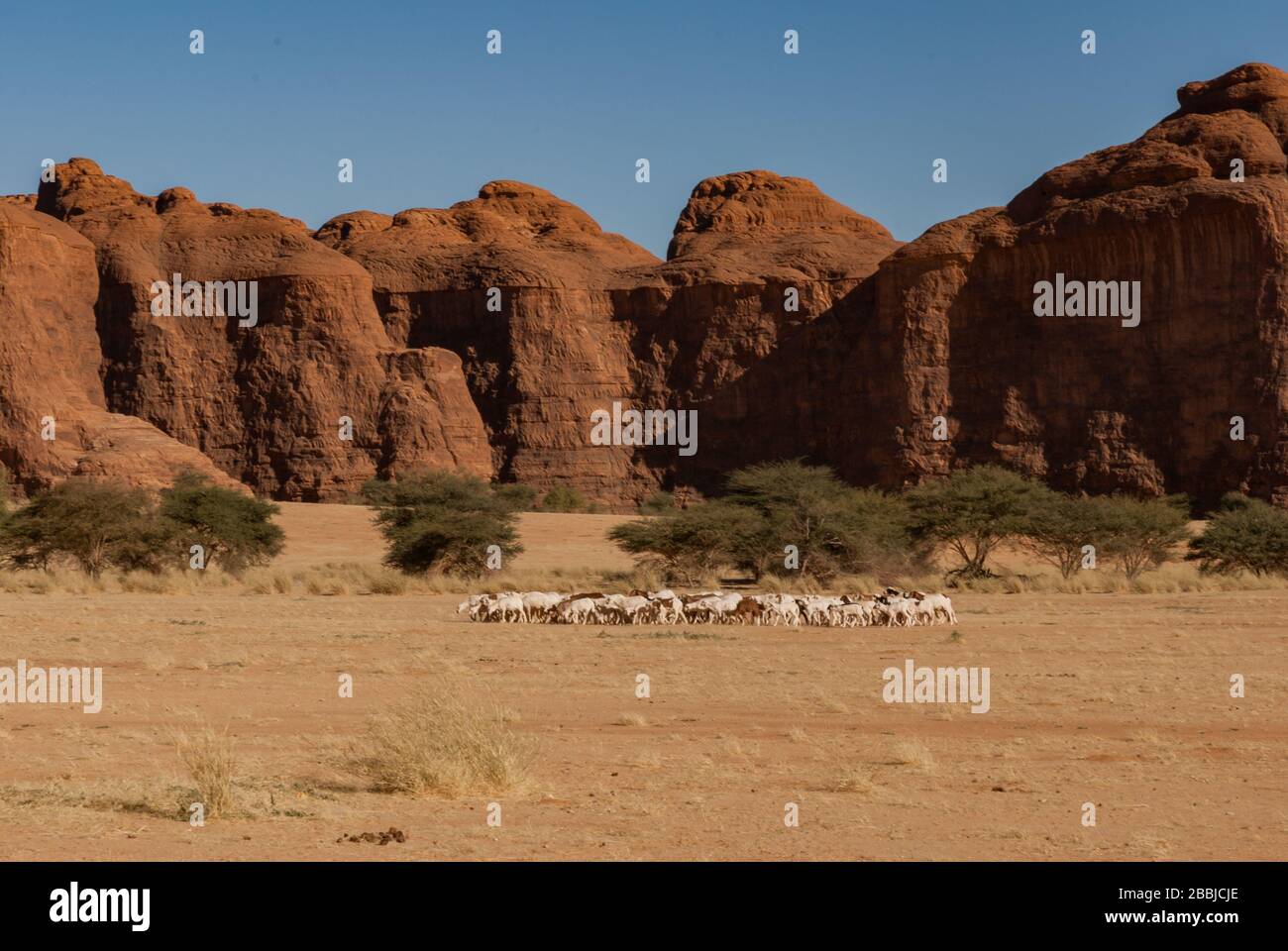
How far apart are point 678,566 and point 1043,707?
21.5 metres

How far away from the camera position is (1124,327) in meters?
76.1

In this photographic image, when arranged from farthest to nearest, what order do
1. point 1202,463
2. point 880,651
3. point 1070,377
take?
point 1070,377
point 1202,463
point 880,651

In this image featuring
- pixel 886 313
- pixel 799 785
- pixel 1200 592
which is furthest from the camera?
pixel 886 313

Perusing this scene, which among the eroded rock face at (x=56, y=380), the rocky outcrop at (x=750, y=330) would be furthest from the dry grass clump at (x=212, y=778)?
the rocky outcrop at (x=750, y=330)

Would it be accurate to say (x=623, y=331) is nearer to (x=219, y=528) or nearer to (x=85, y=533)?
(x=219, y=528)

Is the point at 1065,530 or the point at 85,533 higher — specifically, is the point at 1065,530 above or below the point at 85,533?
below

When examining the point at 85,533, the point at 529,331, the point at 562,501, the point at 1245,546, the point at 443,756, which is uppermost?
the point at 529,331

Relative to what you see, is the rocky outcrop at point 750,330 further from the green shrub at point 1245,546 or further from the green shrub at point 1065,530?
the green shrub at point 1065,530

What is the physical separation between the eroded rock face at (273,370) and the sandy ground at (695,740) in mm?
64926

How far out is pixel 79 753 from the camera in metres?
11.6

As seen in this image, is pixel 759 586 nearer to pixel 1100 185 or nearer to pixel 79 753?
pixel 79 753

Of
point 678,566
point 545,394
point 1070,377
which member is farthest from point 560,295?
point 678,566

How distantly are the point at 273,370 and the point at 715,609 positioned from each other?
71416 millimetres

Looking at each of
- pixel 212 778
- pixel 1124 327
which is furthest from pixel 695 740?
pixel 1124 327
